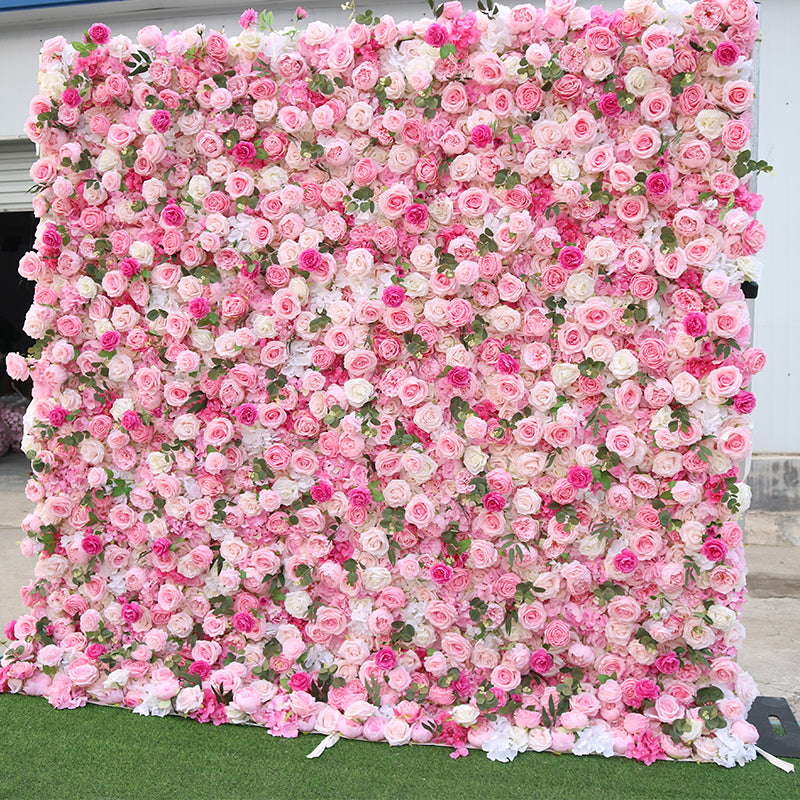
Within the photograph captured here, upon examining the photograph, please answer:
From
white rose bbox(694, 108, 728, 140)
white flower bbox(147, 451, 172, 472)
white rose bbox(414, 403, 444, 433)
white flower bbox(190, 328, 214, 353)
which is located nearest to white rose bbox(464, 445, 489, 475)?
white rose bbox(414, 403, 444, 433)

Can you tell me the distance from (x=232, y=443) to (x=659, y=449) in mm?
1449

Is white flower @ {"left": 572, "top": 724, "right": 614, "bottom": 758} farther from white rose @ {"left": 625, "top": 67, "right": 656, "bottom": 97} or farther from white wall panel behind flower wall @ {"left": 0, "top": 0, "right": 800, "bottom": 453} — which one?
white wall panel behind flower wall @ {"left": 0, "top": 0, "right": 800, "bottom": 453}

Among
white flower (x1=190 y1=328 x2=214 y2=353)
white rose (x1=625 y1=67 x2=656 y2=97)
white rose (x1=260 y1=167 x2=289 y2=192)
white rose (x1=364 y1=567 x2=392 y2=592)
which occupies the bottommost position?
white rose (x1=364 y1=567 x2=392 y2=592)

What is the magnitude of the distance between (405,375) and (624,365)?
0.71 m

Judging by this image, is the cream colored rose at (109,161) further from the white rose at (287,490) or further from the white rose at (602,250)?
the white rose at (602,250)

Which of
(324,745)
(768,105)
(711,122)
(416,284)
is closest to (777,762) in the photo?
(324,745)

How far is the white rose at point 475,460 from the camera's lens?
2.66m

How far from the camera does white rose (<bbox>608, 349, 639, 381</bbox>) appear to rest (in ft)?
8.36

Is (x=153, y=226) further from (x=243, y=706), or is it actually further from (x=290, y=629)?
(x=243, y=706)

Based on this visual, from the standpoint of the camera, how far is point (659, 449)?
8.52ft

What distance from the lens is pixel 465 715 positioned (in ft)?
8.71

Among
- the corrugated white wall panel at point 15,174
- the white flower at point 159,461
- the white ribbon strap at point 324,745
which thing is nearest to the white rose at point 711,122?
the white flower at point 159,461

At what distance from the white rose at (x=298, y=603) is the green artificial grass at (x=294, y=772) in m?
0.41

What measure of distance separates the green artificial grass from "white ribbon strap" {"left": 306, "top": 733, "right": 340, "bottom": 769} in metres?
0.02
